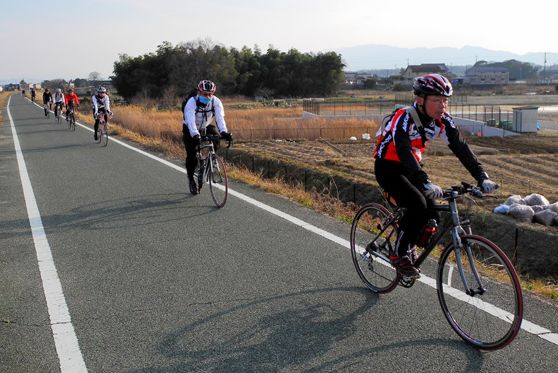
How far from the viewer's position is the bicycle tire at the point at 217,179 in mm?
8668

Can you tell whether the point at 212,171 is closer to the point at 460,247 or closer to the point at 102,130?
the point at 460,247

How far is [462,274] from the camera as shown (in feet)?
13.4

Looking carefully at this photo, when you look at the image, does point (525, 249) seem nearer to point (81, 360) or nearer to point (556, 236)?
point (556, 236)

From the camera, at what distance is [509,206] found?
12828 millimetres

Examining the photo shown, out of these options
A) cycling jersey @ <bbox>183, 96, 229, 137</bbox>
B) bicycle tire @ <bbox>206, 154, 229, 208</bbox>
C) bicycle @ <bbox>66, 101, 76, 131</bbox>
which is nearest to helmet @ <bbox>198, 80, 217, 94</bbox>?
cycling jersey @ <bbox>183, 96, 229, 137</bbox>

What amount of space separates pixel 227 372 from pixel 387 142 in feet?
7.00

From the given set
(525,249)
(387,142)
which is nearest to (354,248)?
(387,142)

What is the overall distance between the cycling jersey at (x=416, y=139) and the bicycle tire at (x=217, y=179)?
4.50 meters

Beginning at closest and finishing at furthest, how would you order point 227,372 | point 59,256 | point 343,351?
1. point 227,372
2. point 343,351
3. point 59,256

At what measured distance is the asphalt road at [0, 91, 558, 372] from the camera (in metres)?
3.75

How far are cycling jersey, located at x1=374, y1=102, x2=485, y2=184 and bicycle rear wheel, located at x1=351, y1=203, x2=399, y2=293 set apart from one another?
0.71 m

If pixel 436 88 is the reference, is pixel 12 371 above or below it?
below

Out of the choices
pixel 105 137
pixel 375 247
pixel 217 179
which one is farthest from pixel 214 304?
pixel 105 137

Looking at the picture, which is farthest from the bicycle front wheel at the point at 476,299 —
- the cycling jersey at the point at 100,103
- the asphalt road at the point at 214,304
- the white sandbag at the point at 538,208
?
the cycling jersey at the point at 100,103
